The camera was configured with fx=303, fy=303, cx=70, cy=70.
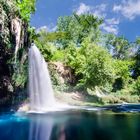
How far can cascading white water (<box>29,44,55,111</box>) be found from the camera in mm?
25250

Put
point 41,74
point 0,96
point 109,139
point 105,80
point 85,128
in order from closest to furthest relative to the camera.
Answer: point 109,139 < point 85,128 < point 0,96 < point 41,74 < point 105,80

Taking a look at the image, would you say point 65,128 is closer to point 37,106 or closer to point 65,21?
point 37,106

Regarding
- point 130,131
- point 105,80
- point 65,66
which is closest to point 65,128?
point 130,131

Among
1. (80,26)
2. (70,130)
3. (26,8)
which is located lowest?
(70,130)

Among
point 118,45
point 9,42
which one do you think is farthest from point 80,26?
point 9,42

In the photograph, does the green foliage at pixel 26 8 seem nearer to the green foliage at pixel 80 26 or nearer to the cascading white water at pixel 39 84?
the cascading white water at pixel 39 84

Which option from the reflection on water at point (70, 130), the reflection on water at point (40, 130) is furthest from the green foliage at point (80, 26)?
the reflection on water at point (70, 130)

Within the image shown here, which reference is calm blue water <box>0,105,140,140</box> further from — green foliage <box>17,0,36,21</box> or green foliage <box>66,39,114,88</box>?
green foliage <box>66,39,114,88</box>

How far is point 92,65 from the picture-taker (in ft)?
100.0

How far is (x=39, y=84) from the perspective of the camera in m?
26.7

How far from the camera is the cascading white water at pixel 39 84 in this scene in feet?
82.8

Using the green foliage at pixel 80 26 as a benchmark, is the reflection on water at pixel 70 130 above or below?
below

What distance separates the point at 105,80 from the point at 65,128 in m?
17.9

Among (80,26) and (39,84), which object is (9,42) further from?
(80,26)
